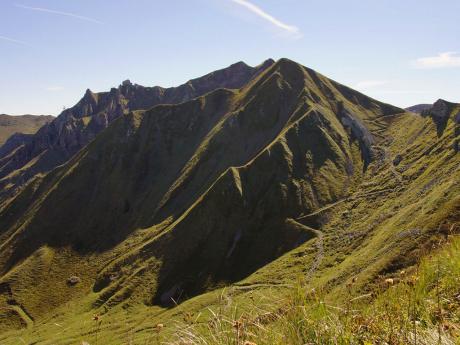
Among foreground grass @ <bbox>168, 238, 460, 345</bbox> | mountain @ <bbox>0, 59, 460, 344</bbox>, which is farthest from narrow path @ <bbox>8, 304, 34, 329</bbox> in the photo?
foreground grass @ <bbox>168, 238, 460, 345</bbox>

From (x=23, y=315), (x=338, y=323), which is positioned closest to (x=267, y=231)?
(x=23, y=315)

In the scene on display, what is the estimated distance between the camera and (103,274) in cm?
18275

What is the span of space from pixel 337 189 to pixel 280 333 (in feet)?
549

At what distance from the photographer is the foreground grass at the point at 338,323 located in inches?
283

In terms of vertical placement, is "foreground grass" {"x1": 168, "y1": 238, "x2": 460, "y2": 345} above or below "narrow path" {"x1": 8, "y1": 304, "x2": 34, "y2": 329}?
above

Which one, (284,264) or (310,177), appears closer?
(284,264)

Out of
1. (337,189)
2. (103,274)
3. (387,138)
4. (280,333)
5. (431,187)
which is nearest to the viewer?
(280,333)

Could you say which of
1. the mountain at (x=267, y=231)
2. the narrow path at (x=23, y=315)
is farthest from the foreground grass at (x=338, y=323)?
the narrow path at (x=23, y=315)

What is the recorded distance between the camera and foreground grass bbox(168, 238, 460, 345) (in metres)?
7.18

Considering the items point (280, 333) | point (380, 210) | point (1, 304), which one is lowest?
point (1, 304)

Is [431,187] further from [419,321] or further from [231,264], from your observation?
[419,321]

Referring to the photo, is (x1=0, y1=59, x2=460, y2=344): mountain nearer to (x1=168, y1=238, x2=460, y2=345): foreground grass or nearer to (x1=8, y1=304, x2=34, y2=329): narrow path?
(x1=8, y1=304, x2=34, y2=329): narrow path

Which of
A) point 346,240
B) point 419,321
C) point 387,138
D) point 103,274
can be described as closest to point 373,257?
point 346,240

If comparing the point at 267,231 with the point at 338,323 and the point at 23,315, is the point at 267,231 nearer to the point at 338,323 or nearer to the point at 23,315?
the point at 23,315
